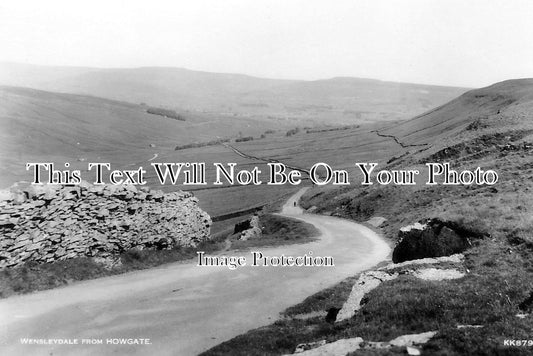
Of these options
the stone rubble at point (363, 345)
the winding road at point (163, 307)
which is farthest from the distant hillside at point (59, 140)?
the stone rubble at point (363, 345)

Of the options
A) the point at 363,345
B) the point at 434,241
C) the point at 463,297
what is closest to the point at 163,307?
the point at 363,345

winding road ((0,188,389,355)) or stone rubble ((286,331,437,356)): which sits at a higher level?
stone rubble ((286,331,437,356))

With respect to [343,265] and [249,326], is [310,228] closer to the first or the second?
[343,265]

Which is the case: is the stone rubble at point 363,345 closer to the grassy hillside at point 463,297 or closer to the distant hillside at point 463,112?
the grassy hillside at point 463,297

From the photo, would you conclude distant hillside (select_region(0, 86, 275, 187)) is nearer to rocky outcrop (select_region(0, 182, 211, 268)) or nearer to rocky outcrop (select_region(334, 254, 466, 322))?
rocky outcrop (select_region(0, 182, 211, 268))

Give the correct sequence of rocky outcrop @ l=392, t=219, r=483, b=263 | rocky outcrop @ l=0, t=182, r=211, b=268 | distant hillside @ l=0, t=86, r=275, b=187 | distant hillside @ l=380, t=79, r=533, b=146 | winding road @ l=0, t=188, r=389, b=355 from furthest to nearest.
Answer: distant hillside @ l=0, t=86, r=275, b=187 → distant hillside @ l=380, t=79, r=533, b=146 → rocky outcrop @ l=392, t=219, r=483, b=263 → rocky outcrop @ l=0, t=182, r=211, b=268 → winding road @ l=0, t=188, r=389, b=355

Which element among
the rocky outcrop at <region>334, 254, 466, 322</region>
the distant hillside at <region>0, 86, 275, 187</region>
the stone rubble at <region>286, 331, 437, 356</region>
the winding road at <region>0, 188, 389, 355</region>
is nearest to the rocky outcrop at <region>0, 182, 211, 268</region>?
the winding road at <region>0, 188, 389, 355</region>

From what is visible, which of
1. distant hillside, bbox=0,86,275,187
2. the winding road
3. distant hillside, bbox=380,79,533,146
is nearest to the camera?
the winding road
